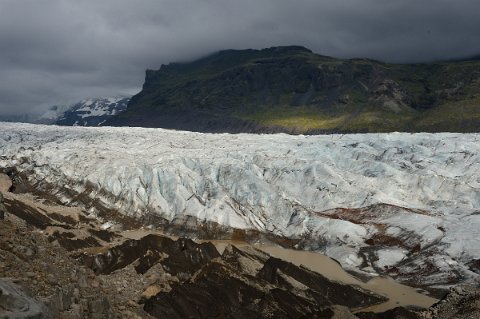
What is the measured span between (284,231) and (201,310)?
72.6 ft

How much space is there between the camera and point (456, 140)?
2473 inches

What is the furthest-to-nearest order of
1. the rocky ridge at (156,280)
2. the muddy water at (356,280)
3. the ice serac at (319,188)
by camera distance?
the ice serac at (319,188) < the muddy water at (356,280) < the rocky ridge at (156,280)

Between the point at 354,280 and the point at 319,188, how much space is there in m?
17.5

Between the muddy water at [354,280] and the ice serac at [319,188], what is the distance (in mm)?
1342

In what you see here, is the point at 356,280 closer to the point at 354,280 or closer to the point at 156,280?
the point at 354,280

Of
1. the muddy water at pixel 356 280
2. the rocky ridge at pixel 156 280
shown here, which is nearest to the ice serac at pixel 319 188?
the muddy water at pixel 356 280

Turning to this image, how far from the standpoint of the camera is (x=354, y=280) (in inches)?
1425

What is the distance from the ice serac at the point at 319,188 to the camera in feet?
133

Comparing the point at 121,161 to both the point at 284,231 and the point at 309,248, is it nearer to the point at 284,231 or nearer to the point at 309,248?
the point at 284,231

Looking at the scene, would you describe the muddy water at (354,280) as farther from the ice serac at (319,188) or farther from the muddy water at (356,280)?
the ice serac at (319,188)

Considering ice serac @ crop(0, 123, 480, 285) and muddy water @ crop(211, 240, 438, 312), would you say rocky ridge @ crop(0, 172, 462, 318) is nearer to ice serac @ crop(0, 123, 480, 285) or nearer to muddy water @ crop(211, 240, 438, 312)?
muddy water @ crop(211, 240, 438, 312)

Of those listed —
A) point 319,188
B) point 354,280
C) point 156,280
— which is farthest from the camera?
point 319,188

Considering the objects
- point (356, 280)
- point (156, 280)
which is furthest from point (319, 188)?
point (156, 280)

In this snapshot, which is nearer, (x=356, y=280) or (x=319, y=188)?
(x=356, y=280)
